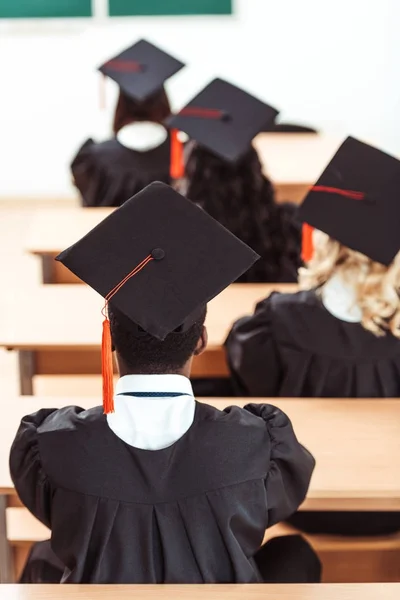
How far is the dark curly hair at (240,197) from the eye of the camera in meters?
3.12

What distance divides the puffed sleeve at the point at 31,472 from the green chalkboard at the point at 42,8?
4396mm

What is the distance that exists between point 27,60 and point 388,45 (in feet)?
7.92

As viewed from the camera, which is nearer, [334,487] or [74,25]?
[334,487]

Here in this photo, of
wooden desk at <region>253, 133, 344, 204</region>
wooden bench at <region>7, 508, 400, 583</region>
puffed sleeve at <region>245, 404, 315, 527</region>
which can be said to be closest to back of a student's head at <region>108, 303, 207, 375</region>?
puffed sleeve at <region>245, 404, 315, 527</region>

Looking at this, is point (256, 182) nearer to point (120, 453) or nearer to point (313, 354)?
point (313, 354)

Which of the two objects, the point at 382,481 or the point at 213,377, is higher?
the point at 382,481

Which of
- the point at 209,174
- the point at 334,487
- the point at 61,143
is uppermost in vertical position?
the point at 209,174

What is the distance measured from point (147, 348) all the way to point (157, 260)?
0.55ft

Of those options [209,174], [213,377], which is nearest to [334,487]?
[213,377]

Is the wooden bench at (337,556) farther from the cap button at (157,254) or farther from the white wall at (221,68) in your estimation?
the white wall at (221,68)

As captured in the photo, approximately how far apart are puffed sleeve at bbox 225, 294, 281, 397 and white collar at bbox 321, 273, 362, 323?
175mm

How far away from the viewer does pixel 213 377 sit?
299 cm

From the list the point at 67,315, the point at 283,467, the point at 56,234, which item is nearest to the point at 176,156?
the point at 56,234

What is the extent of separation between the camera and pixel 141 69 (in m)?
3.94
